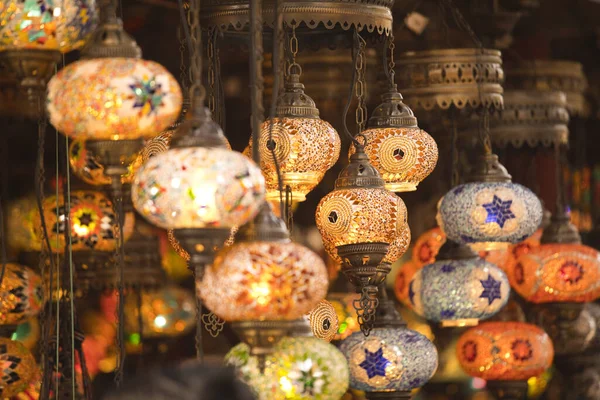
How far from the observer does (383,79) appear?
4.34 m

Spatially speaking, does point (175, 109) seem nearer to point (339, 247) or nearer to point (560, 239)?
point (339, 247)

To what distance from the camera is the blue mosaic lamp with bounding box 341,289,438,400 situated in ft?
13.5

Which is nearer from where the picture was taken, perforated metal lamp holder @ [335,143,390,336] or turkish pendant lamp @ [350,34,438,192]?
perforated metal lamp holder @ [335,143,390,336]

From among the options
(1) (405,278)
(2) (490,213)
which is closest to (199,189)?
(2) (490,213)

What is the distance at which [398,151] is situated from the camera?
3.81 m

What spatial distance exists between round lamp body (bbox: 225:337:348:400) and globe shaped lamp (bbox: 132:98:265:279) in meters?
0.29

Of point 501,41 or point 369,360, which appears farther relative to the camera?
point 501,41

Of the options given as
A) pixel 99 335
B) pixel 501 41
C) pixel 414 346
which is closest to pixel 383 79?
pixel 414 346

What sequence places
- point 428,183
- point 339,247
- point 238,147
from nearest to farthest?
point 339,247 < point 238,147 < point 428,183

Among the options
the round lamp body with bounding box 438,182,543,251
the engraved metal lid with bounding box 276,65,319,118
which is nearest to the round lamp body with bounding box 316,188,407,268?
the engraved metal lid with bounding box 276,65,319,118

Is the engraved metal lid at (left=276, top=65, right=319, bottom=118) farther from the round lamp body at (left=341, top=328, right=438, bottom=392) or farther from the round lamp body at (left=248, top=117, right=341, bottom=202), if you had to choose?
the round lamp body at (left=341, top=328, right=438, bottom=392)

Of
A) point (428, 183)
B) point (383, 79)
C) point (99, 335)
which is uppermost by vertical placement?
point (383, 79)

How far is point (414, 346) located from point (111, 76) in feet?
5.58

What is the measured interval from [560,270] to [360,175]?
1.84 meters
